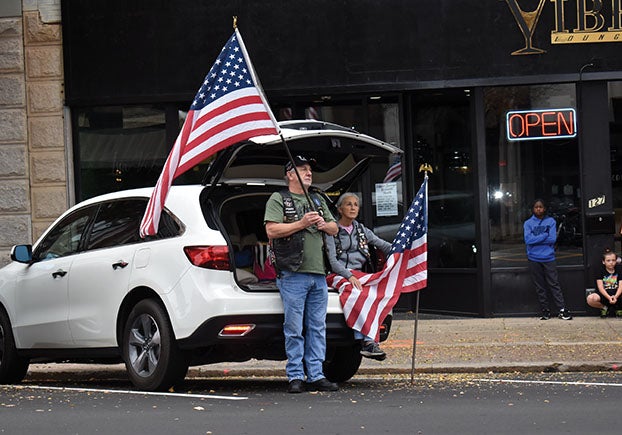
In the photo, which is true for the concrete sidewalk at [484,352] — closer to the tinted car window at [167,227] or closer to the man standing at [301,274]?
the man standing at [301,274]

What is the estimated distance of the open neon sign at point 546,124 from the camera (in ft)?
52.1

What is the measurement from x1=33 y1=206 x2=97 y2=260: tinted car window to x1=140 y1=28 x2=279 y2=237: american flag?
1246mm

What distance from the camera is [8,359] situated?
10820 mm

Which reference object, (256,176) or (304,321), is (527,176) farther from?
(304,321)

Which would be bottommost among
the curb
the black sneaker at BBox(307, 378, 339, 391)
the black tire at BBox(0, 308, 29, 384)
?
the curb

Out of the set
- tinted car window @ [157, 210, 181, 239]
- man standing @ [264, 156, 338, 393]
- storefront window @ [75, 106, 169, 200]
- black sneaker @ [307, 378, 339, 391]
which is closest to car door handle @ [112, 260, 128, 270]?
tinted car window @ [157, 210, 181, 239]

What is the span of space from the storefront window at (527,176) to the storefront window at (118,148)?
464cm

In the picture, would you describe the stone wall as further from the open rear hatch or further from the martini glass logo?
the open rear hatch

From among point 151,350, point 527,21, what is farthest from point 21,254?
point 527,21

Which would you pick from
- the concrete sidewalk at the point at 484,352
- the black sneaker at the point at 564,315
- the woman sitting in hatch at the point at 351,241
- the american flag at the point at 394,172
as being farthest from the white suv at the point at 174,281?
the black sneaker at the point at 564,315

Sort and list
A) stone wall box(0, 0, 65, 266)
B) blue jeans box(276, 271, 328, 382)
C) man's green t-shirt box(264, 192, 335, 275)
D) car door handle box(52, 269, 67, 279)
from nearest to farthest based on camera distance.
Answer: blue jeans box(276, 271, 328, 382) → man's green t-shirt box(264, 192, 335, 275) → car door handle box(52, 269, 67, 279) → stone wall box(0, 0, 65, 266)

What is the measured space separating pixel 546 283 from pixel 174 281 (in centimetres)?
784

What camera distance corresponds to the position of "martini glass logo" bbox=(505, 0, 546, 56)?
51.8 feet

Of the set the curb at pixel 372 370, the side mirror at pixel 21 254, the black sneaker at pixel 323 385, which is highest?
the side mirror at pixel 21 254
